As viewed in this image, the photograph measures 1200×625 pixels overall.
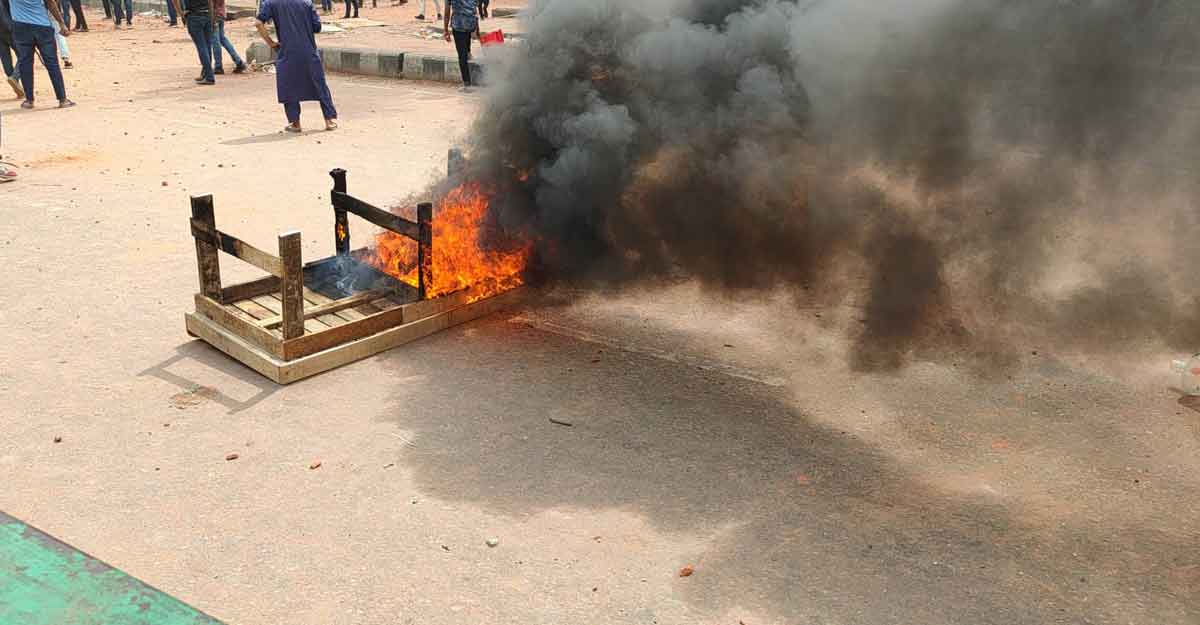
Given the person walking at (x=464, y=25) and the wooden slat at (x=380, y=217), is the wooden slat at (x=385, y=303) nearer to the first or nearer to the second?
the wooden slat at (x=380, y=217)

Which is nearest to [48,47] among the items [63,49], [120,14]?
[63,49]

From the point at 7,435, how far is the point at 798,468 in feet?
11.4

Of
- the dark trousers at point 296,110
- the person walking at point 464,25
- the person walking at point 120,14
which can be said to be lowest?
the person walking at point 120,14

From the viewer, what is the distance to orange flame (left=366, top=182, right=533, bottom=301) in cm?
552

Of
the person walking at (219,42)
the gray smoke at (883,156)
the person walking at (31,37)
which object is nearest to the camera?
the gray smoke at (883,156)

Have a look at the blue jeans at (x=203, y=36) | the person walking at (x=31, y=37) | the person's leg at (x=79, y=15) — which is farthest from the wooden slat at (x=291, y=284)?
the person's leg at (x=79, y=15)

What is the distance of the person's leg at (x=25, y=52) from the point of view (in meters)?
11.0

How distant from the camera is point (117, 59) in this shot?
1688 centimetres

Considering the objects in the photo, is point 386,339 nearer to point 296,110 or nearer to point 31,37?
point 296,110

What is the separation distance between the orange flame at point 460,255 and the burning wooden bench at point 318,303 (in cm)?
6

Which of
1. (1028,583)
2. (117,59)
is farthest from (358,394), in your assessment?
(117,59)

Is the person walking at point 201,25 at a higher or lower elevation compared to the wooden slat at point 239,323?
higher

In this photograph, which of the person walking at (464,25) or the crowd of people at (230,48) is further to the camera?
the person walking at (464,25)

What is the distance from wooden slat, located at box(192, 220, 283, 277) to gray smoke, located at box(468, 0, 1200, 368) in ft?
4.13
